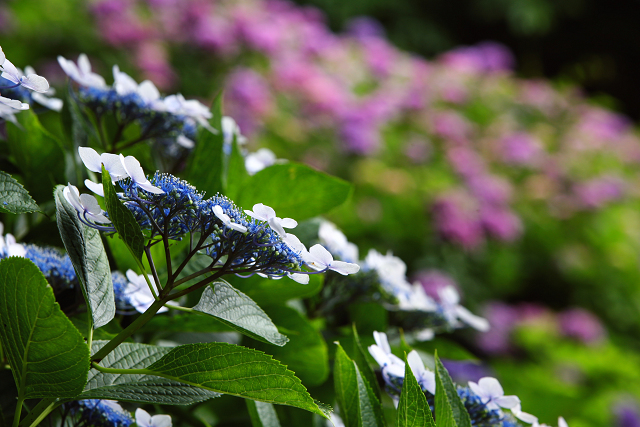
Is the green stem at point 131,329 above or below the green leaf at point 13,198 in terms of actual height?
below

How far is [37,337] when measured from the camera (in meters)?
0.36

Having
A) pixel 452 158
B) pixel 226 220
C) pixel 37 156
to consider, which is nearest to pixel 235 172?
pixel 37 156

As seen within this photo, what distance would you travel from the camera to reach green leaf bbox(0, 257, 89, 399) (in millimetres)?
345

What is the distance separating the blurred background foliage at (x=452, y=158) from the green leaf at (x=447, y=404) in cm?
159

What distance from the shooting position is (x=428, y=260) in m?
2.92

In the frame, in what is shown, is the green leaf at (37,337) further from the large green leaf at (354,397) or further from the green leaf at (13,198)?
the large green leaf at (354,397)

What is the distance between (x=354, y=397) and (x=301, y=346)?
0.14m

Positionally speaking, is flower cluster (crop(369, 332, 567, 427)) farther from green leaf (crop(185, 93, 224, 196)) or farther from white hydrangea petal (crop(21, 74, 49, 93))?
white hydrangea petal (crop(21, 74, 49, 93))

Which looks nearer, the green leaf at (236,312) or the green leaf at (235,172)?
the green leaf at (236,312)

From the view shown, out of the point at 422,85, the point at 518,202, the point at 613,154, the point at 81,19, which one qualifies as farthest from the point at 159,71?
the point at 613,154

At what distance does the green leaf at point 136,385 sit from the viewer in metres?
0.38

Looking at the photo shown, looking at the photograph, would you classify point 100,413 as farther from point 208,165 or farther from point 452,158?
point 452,158

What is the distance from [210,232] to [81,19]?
3622 millimetres

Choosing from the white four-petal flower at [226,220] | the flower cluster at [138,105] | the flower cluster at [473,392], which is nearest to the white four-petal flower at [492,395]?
the flower cluster at [473,392]
